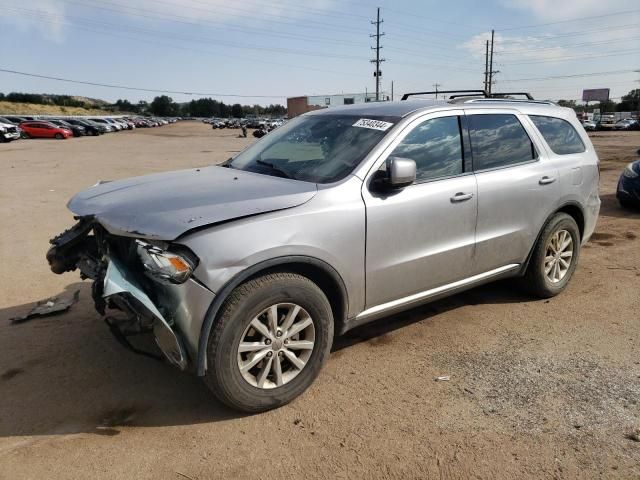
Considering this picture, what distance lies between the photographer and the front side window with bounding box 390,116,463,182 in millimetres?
3643

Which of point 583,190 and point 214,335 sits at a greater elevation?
point 583,190

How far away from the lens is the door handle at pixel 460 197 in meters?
3.76

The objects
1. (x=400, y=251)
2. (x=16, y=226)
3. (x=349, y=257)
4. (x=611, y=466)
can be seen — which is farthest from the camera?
(x=16, y=226)

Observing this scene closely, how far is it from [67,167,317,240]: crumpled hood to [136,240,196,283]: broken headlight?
88 mm

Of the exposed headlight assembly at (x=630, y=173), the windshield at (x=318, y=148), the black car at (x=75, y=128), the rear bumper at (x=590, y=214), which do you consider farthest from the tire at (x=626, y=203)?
the black car at (x=75, y=128)

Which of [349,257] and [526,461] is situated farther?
[349,257]

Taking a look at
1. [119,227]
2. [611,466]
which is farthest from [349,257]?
[611,466]

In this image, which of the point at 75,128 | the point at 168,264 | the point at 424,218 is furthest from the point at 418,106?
the point at 75,128

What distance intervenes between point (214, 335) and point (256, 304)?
28cm

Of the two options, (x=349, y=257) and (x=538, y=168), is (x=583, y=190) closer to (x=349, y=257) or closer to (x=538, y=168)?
(x=538, y=168)

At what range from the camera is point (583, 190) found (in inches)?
191

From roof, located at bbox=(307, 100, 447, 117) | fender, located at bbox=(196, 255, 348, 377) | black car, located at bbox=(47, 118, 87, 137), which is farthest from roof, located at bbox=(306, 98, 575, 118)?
black car, located at bbox=(47, 118, 87, 137)

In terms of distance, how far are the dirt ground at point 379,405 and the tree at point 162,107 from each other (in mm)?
154147

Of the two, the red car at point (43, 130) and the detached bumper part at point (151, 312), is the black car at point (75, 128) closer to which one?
the red car at point (43, 130)
